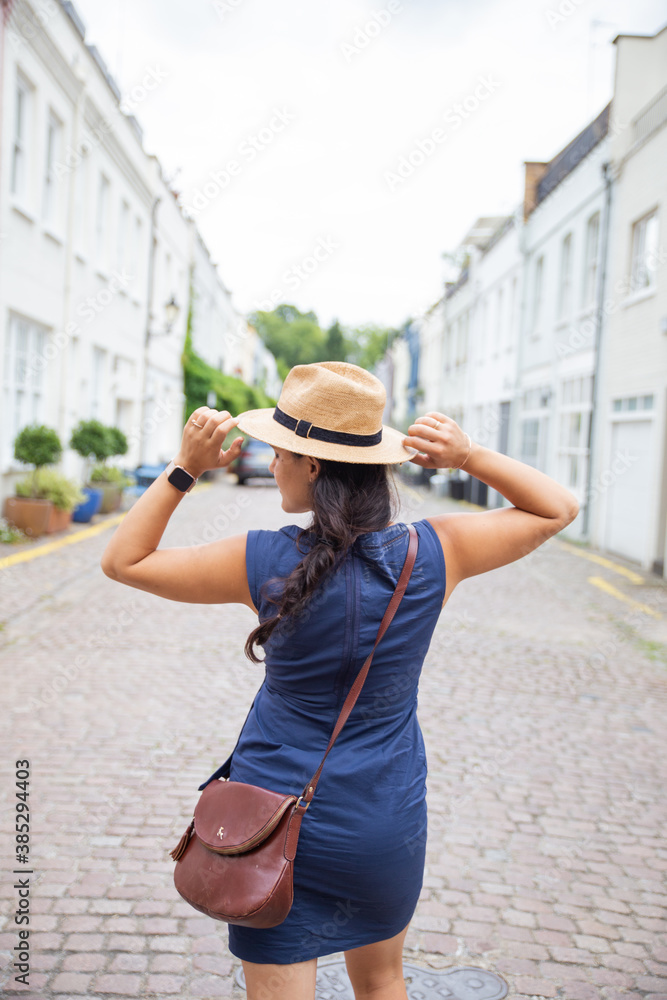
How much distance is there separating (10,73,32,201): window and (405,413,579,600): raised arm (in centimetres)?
1244

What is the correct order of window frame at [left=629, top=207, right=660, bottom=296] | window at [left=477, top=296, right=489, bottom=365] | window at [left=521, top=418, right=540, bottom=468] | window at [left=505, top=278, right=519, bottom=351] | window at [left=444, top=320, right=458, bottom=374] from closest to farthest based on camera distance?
window frame at [left=629, top=207, right=660, bottom=296] → window at [left=521, top=418, right=540, bottom=468] → window at [left=505, top=278, right=519, bottom=351] → window at [left=477, top=296, right=489, bottom=365] → window at [left=444, top=320, right=458, bottom=374]

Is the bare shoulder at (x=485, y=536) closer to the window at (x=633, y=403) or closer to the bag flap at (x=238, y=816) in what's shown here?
the bag flap at (x=238, y=816)

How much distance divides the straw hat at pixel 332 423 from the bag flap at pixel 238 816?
677 mm

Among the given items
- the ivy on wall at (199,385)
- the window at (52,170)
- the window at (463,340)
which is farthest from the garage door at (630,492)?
the ivy on wall at (199,385)

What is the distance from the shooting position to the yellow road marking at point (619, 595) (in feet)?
31.5

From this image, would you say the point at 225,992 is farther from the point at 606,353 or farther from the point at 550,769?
the point at 606,353

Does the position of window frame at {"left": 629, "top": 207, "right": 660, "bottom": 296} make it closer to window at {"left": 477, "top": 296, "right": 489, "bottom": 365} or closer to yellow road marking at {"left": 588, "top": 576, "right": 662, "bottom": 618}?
yellow road marking at {"left": 588, "top": 576, "right": 662, "bottom": 618}

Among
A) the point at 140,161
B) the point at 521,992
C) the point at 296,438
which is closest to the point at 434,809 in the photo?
the point at 521,992

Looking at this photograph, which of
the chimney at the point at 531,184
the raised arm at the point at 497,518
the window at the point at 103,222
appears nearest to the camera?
the raised arm at the point at 497,518

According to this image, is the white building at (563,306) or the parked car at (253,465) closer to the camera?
the white building at (563,306)

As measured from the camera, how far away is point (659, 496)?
40.8 feet

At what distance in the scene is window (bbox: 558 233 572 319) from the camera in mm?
17969

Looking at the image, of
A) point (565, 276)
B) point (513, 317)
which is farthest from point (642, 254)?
point (513, 317)

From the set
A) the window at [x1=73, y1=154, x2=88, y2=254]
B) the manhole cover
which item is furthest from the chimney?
the manhole cover
